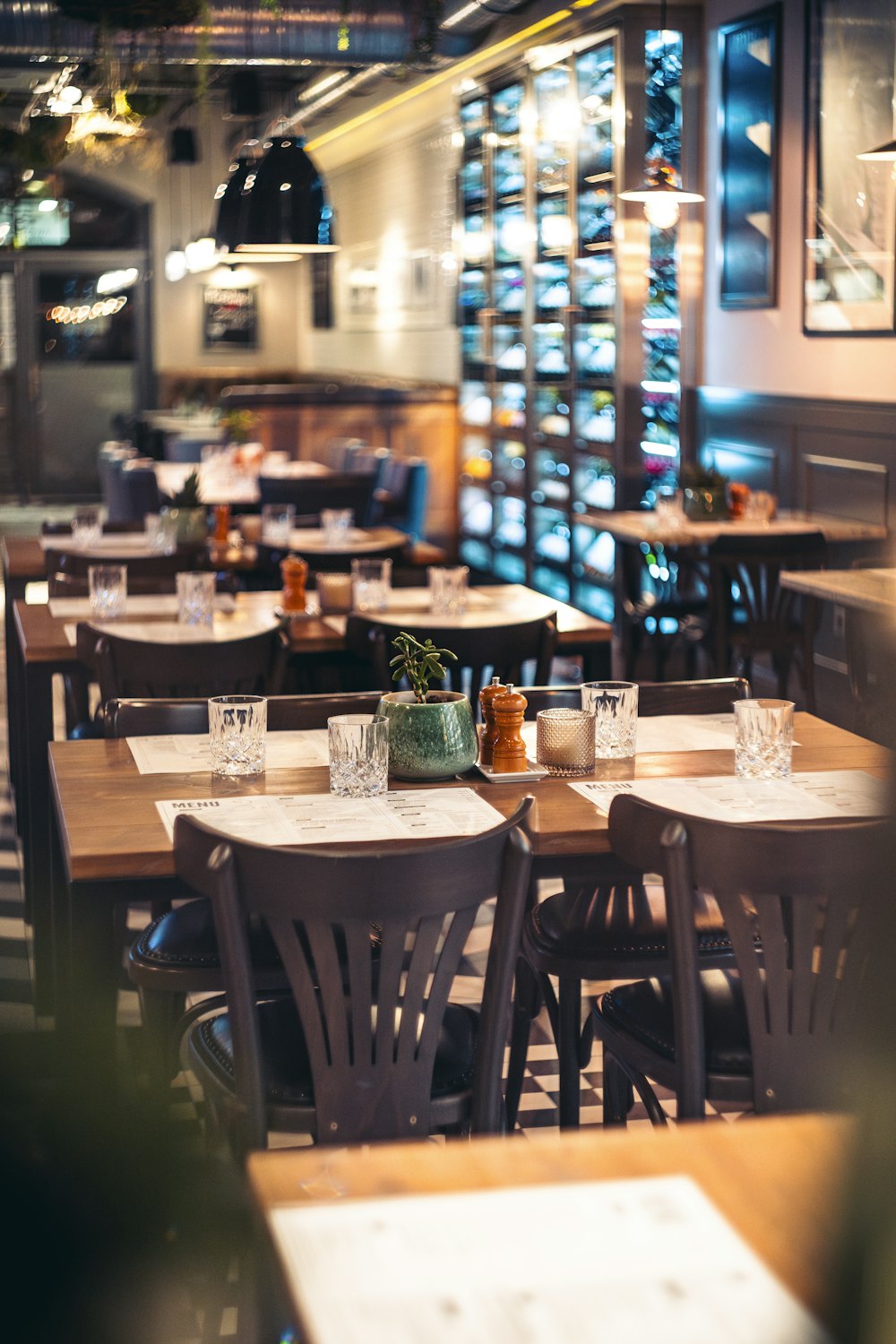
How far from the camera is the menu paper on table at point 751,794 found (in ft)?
7.80

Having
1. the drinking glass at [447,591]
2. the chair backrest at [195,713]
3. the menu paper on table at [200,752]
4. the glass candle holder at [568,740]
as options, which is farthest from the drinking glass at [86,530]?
the glass candle holder at [568,740]

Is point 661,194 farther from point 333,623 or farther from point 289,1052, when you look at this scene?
point 289,1052

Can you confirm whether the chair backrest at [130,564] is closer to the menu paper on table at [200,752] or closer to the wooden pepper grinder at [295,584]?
the wooden pepper grinder at [295,584]

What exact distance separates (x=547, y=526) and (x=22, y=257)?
31.4ft

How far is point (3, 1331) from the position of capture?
123cm

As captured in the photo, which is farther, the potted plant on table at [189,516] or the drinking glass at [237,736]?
the potted plant on table at [189,516]

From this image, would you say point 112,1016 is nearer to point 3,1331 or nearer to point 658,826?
point 658,826

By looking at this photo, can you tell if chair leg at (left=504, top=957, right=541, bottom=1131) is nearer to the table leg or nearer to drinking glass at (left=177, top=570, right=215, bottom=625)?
the table leg

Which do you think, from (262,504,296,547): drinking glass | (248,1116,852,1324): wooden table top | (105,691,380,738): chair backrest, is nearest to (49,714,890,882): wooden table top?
(105,691,380,738): chair backrest

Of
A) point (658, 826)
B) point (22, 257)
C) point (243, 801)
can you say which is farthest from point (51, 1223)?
point (22, 257)

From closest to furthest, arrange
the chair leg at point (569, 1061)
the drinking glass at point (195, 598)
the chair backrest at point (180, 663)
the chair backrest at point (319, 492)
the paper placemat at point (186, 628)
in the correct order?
the chair leg at point (569, 1061) → the chair backrest at point (180, 663) → the paper placemat at point (186, 628) → the drinking glass at point (195, 598) → the chair backrest at point (319, 492)

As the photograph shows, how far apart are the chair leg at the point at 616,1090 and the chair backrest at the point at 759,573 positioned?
3.46m

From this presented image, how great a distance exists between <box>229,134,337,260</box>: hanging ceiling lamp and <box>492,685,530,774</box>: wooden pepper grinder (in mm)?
2345

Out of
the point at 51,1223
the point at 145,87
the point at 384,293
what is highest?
the point at 145,87
